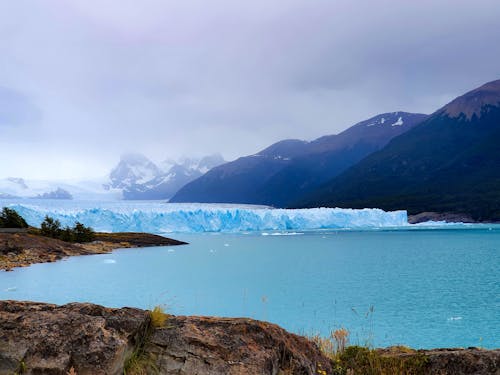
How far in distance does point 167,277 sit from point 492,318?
A: 19022 mm

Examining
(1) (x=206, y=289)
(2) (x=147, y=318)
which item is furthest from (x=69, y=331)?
(1) (x=206, y=289)

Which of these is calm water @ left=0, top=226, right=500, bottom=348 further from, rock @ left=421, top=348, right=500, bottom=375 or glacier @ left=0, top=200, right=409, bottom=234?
glacier @ left=0, top=200, right=409, bottom=234

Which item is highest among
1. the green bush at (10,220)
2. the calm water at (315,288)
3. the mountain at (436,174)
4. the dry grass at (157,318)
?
the mountain at (436,174)

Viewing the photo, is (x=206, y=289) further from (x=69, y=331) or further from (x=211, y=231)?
(x=211, y=231)

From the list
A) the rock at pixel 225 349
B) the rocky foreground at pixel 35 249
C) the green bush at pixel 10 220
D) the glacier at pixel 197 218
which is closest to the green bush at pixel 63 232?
the rocky foreground at pixel 35 249

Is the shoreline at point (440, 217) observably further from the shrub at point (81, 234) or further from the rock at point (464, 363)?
the rock at point (464, 363)

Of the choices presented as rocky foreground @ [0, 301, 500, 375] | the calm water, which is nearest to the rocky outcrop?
rocky foreground @ [0, 301, 500, 375]

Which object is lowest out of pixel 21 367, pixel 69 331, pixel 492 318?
pixel 492 318

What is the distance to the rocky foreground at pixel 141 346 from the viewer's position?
15.0ft

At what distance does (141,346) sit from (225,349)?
913mm

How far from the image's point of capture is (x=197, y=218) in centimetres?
7862

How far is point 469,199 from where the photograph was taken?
117125 mm

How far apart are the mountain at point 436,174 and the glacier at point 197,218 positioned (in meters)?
30.0

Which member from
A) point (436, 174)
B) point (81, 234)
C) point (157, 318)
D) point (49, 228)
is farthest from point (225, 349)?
point (436, 174)
